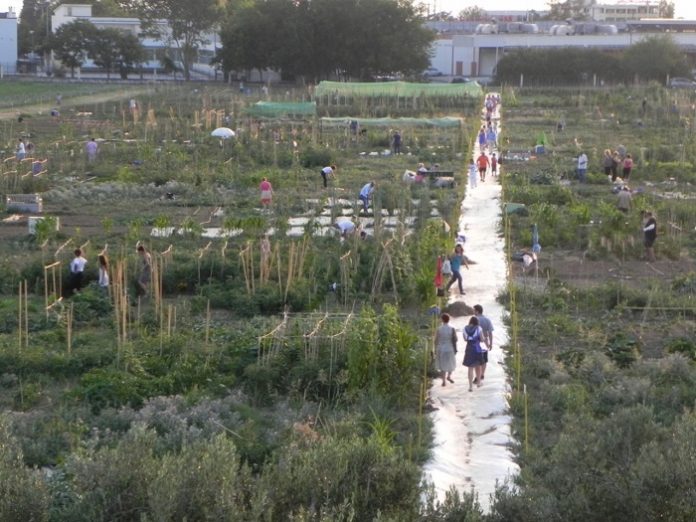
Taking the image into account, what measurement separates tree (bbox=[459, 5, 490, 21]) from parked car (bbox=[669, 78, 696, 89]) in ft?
257

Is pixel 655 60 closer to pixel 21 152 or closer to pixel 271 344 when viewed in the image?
pixel 21 152

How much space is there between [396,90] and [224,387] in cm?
3875

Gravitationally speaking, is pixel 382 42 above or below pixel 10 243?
above

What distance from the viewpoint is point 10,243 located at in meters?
19.6

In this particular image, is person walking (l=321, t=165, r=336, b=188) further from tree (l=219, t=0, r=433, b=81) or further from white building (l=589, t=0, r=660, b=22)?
white building (l=589, t=0, r=660, b=22)

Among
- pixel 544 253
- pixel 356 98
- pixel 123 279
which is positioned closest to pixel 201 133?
pixel 356 98

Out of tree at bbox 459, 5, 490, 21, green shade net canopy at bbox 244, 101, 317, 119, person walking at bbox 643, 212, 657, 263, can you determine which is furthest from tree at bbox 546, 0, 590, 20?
person walking at bbox 643, 212, 657, 263

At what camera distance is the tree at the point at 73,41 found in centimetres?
7075

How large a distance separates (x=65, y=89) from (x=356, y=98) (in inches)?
789

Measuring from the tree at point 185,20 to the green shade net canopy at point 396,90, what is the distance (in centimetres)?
2275

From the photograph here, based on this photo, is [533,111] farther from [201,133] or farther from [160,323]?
[160,323]

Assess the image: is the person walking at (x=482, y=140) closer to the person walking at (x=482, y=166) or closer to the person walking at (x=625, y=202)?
the person walking at (x=482, y=166)

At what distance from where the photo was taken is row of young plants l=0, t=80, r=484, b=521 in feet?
24.1

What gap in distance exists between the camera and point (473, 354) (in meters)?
12.5
